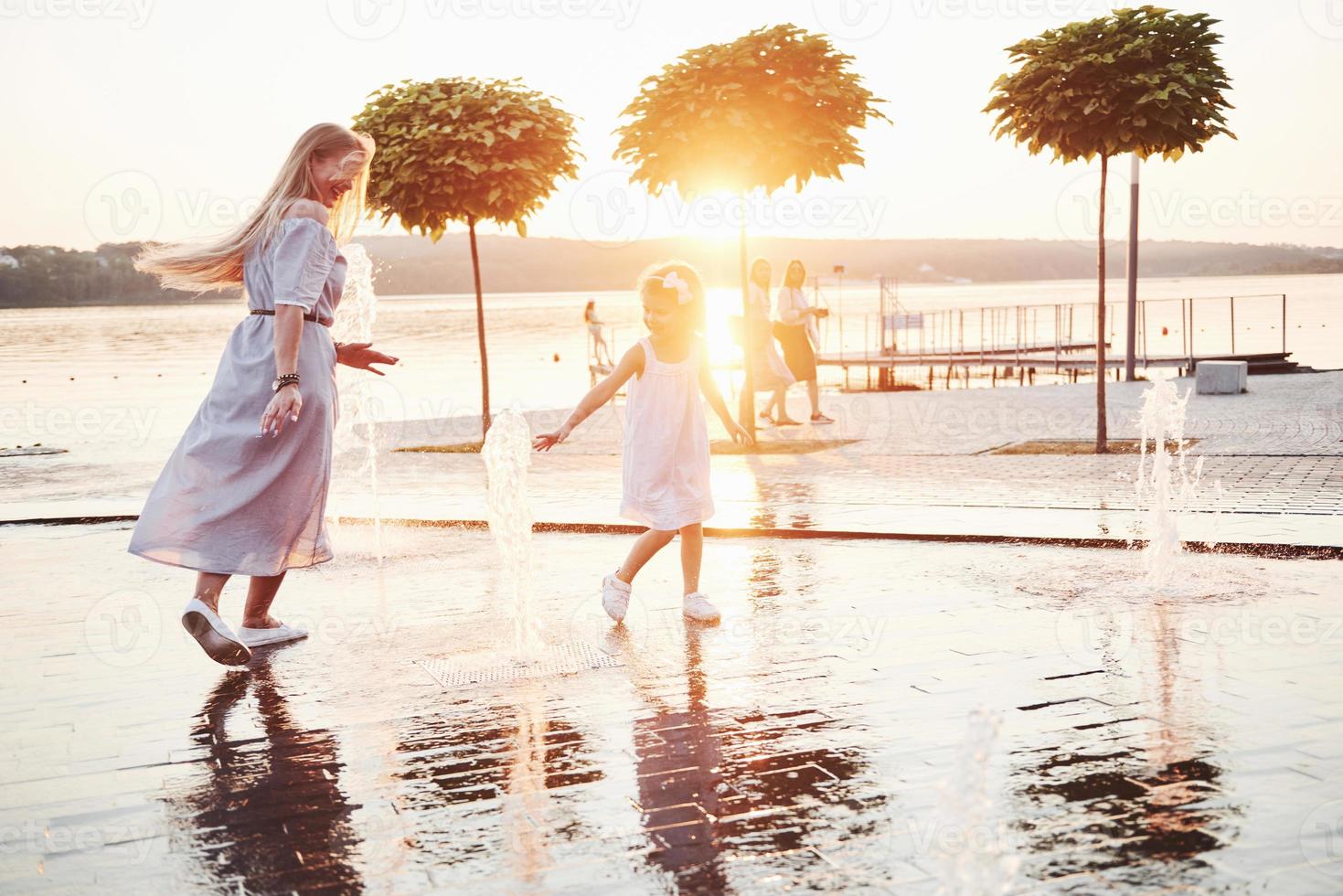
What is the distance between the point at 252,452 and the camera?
577cm

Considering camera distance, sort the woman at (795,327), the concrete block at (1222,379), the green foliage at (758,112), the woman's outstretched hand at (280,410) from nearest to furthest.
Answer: the woman's outstretched hand at (280,410), the green foliage at (758,112), the woman at (795,327), the concrete block at (1222,379)

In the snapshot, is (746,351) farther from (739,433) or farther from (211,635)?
(211,635)

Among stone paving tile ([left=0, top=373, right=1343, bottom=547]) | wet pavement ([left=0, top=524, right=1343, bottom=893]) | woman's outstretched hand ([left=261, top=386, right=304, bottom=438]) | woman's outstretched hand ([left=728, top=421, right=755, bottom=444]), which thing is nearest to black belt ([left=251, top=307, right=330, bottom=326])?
woman's outstretched hand ([left=261, top=386, right=304, bottom=438])

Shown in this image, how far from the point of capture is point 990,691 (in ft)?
16.8

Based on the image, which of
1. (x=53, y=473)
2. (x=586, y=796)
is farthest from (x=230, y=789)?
(x=53, y=473)

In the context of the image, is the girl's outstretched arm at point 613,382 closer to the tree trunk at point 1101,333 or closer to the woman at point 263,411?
the woman at point 263,411

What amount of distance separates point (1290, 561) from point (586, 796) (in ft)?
16.9

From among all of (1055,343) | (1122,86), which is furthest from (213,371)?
(1122,86)

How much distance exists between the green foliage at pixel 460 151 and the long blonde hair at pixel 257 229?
10.4 metres

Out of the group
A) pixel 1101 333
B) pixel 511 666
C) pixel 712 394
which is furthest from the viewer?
pixel 1101 333

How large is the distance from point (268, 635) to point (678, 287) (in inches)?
101

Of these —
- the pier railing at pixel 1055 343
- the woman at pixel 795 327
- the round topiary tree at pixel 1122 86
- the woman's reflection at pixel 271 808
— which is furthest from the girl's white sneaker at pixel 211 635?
the pier railing at pixel 1055 343

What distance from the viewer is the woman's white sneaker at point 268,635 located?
6.30 meters

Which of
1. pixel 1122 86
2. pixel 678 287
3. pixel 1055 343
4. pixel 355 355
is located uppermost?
pixel 1122 86
